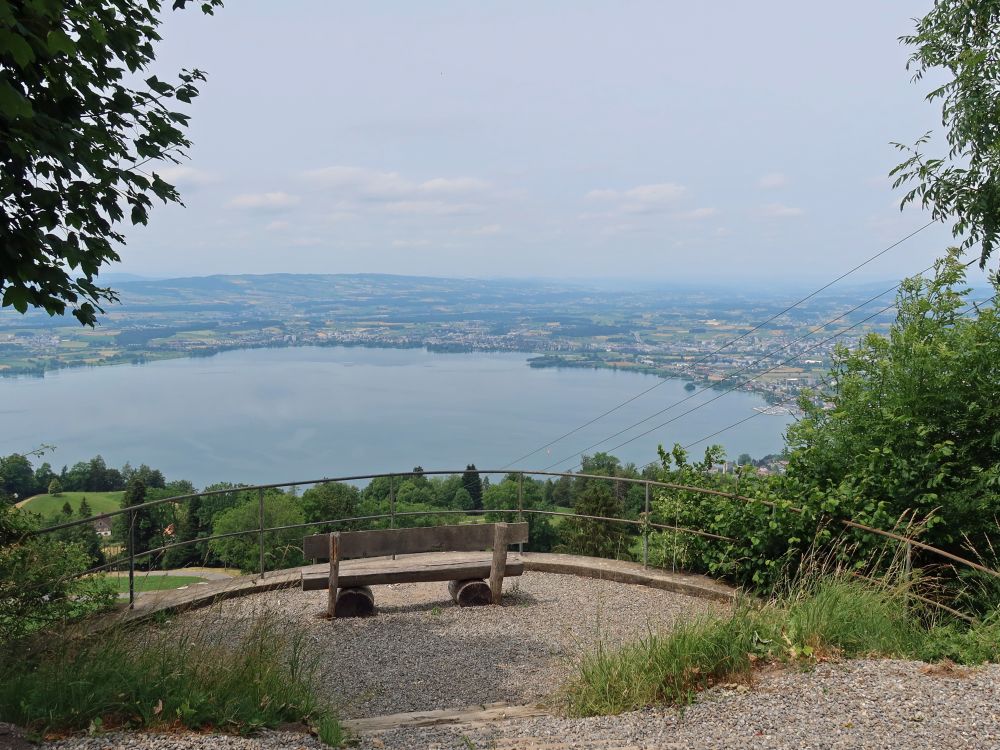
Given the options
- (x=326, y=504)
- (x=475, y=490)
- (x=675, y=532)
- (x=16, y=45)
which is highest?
(x=16, y=45)

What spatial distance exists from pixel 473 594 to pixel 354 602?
4.21 ft

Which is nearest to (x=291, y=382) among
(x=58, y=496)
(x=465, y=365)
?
(x=465, y=365)

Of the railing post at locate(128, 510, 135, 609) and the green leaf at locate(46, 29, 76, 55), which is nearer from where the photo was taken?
Result: the green leaf at locate(46, 29, 76, 55)

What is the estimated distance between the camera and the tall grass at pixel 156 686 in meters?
3.96

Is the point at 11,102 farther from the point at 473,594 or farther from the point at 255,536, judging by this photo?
the point at 255,536

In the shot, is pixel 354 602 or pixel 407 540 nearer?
pixel 354 602

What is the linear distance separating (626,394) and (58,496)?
4610 inches

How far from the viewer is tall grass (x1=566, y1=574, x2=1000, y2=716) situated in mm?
4766

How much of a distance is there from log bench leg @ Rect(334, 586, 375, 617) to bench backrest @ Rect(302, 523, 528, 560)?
375 mm

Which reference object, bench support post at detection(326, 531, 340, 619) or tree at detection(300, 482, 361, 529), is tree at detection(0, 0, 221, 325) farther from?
tree at detection(300, 482, 361, 529)

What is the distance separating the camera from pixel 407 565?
27.8 feet

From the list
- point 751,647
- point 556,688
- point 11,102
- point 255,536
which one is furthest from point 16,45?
point 255,536

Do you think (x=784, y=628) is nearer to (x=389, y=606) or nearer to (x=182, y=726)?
(x=182, y=726)

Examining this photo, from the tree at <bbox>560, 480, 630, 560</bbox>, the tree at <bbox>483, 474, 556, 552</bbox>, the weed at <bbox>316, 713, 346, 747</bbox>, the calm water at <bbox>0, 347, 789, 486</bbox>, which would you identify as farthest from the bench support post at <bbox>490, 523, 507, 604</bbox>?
the calm water at <bbox>0, 347, 789, 486</bbox>
